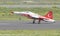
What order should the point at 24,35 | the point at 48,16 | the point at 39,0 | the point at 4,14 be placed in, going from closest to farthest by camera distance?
A: the point at 24,35 → the point at 48,16 → the point at 4,14 → the point at 39,0

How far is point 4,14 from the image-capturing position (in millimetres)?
34312

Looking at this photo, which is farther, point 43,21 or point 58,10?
point 58,10

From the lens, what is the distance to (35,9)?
3828 centimetres

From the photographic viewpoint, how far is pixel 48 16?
89.1ft

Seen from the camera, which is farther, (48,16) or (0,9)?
(0,9)

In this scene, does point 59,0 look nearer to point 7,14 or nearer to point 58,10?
point 58,10

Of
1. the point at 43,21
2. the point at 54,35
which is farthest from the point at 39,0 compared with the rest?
the point at 54,35

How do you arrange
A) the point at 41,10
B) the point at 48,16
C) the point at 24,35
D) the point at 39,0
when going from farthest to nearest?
1. the point at 39,0
2. the point at 41,10
3. the point at 48,16
4. the point at 24,35

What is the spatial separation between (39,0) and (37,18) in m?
29.7

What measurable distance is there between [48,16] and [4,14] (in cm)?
862

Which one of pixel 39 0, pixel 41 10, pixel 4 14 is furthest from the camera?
pixel 39 0

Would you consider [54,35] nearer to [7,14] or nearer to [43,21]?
[43,21]

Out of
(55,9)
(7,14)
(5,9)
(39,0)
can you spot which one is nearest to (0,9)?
(5,9)

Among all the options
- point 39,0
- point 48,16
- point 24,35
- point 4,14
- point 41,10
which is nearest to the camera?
point 24,35
